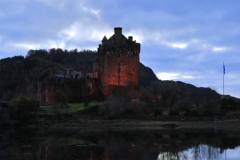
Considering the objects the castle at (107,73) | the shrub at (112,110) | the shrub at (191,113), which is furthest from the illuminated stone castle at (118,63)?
the shrub at (191,113)

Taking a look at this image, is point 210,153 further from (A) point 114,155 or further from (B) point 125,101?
(B) point 125,101

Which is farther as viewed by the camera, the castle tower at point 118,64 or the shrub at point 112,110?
the castle tower at point 118,64

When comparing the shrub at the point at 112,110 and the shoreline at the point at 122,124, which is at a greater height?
the shrub at the point at 112,110

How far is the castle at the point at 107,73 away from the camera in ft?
256

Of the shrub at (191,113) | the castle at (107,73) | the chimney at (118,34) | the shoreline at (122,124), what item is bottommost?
the shoreline at (122,124)

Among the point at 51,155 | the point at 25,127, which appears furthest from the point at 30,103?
the point at 51,155

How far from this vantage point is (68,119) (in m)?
54.0

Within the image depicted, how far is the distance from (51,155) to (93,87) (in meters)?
60.8

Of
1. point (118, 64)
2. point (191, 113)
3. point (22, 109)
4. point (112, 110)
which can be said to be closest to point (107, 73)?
point (118, 64)

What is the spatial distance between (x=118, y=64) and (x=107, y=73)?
3.79 m

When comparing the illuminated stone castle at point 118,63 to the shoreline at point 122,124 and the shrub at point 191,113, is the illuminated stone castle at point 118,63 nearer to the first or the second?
the shrub at point 191,113

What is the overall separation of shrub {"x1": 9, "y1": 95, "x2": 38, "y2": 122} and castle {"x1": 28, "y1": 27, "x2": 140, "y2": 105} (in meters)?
22.3

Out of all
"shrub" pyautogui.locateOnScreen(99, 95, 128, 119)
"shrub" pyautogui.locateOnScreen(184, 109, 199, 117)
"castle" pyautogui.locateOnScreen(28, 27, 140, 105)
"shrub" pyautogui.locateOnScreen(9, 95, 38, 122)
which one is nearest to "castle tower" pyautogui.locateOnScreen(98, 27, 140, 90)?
"castle" pyautogui.locateOnScreen(28, 27, 140, 105)

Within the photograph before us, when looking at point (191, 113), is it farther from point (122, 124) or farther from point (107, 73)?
point (107, 73)
